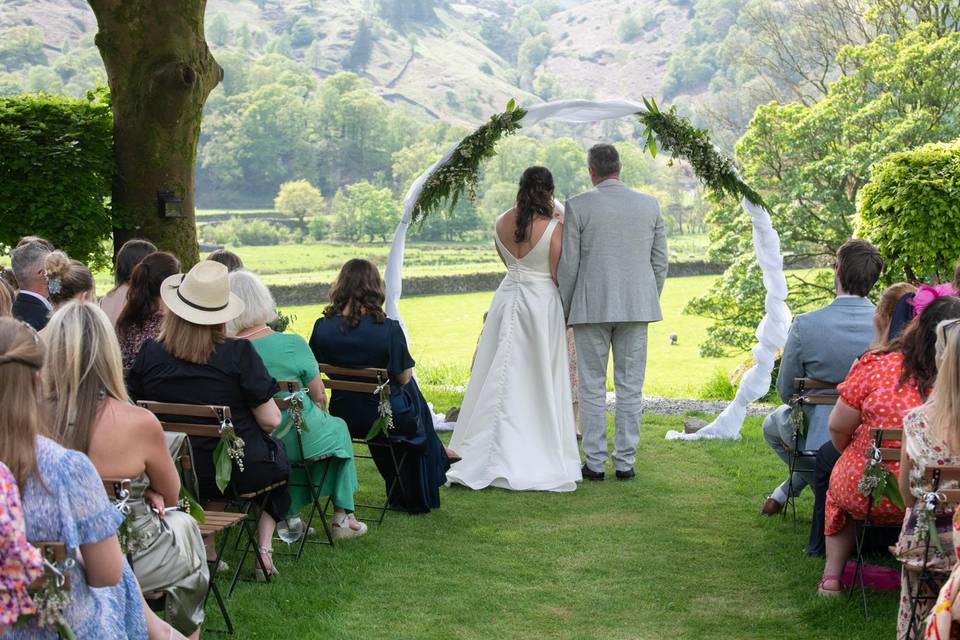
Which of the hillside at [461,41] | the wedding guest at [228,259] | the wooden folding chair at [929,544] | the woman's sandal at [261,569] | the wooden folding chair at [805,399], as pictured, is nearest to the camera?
the wooden folding chair at [929,544]

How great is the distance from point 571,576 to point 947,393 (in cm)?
240

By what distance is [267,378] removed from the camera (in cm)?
471

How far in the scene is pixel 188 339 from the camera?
15.2ft

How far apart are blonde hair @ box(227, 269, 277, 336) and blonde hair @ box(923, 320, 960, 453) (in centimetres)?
310

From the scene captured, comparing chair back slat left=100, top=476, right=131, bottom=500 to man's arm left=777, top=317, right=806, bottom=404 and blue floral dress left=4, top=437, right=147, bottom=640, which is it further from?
man's arm left=777, top=317, right=806, bottom=404

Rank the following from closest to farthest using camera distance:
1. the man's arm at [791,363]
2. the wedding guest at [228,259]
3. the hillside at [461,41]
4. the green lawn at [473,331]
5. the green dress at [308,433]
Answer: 1. the green dress at [308,433]
2. the man's arm at [791,363]
3. the wedding guest at [228,259]
4. the green lawn at [473,331]
5. the hillside at [461,41]

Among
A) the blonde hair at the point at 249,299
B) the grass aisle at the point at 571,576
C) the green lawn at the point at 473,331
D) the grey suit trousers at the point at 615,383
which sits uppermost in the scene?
the blonde hair at the point at 249,299

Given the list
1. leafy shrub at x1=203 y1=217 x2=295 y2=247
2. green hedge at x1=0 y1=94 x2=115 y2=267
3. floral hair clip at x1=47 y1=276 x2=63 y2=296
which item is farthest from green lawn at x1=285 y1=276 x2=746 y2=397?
floral hair clip at x1=47 y1=276 x2=63 y2=296

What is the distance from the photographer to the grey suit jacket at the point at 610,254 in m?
7.14

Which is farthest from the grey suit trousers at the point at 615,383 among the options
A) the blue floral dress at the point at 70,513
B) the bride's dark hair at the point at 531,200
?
the blue floral dress at the point at 70,513

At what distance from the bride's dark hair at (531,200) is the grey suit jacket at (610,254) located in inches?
6.3

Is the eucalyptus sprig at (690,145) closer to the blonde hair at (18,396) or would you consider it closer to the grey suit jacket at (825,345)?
the grey suit jacket at (825,345)

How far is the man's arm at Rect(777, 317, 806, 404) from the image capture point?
5598 mm

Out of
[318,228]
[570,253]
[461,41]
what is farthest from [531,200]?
[461,41]
